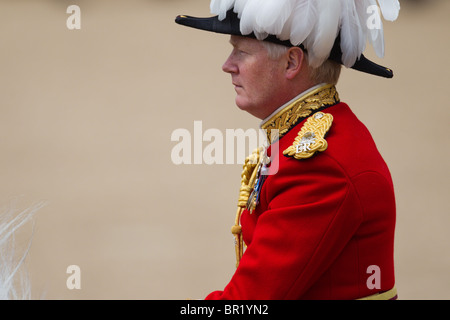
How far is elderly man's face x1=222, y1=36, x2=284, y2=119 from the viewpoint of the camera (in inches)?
76.7

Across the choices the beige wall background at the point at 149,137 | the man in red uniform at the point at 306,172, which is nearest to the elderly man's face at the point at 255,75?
the man in red uniform at the point at 306,172

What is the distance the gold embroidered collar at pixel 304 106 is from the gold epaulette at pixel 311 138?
1.4 inches

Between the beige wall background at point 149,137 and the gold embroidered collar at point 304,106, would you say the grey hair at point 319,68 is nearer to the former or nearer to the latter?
the gold embroidered collar at point 304,106

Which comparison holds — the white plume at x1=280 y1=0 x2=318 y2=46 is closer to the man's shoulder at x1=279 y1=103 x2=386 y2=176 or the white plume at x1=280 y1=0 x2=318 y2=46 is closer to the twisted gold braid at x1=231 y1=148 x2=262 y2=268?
the man's shoulder at x1=279 y1=103 x2=386 y2=176

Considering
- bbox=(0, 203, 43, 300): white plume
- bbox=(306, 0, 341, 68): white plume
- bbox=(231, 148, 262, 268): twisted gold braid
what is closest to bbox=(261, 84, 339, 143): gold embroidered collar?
bbox=(306, 0, 341, 68): white plume

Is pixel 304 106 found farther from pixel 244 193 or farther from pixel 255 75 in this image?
pixel 244 193

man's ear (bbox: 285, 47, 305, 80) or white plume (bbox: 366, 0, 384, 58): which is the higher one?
white plume (bbox: 366, 0, 384, 58)

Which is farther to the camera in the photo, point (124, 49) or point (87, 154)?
point (124, 49)

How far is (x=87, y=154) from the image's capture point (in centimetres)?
621

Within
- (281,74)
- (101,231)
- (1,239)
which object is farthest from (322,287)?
(101,231)

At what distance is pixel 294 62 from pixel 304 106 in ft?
0.41

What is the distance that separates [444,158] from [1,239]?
5.37 m

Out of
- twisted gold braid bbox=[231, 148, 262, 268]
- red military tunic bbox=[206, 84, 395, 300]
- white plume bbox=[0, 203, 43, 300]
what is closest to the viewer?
white plume bbox=[0, 203, 43, 300]

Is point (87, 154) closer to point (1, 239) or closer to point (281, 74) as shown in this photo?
point (281, 74)
